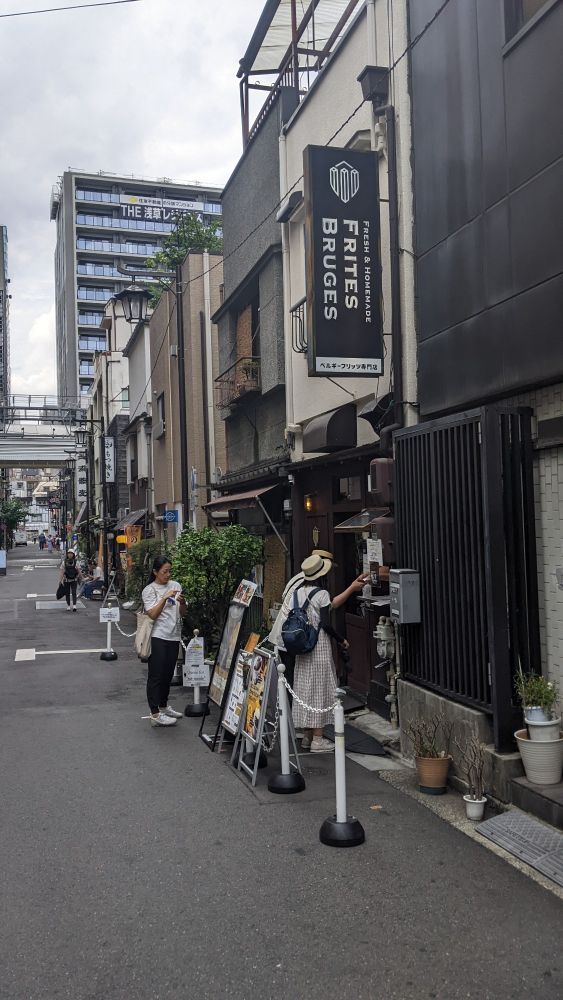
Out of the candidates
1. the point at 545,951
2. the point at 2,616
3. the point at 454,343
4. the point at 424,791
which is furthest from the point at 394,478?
the point at 2,616

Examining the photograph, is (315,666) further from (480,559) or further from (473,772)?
(480,559)

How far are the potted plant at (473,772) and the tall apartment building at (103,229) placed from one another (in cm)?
8361

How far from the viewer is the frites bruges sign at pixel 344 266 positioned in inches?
345

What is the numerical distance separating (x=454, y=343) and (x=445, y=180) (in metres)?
1.53

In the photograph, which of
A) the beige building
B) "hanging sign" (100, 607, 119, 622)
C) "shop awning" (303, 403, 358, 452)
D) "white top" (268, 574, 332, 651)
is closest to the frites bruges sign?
"shop awning" (303, 403, 358, 452)

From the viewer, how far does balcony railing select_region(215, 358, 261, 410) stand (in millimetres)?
15102

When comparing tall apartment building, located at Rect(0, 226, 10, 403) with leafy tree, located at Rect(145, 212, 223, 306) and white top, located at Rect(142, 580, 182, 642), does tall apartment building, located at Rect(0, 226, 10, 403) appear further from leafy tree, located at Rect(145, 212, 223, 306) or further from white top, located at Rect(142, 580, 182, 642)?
white top, located at Rect(142, 580, 182, 642)

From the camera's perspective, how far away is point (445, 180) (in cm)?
761

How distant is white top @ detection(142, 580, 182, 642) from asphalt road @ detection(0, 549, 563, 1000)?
1.80 meters

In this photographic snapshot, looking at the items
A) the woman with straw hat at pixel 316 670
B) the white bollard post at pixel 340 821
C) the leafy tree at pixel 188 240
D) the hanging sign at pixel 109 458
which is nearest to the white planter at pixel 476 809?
the white bollard post at pixel 340 821

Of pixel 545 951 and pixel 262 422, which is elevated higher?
pixel 262 422

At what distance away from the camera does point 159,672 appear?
9.34 metres

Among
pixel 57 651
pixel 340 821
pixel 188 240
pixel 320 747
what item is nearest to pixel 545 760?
pixel 340 821

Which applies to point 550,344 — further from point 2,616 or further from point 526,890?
point 2,616
